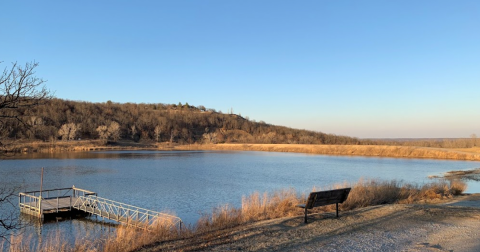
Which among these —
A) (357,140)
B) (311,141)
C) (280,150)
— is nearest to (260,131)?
(311,141)

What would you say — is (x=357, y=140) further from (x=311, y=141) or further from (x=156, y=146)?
(x=156, y=146)

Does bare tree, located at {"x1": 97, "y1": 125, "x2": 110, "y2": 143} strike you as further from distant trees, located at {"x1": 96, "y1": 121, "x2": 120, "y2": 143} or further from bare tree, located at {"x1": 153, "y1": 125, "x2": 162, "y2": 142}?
bare tree, located at {"x1": 153, "y1": 125, "x2": 162, "y2": 142}

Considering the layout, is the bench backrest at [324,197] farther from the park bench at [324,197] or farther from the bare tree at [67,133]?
the bare tree at [67,133]

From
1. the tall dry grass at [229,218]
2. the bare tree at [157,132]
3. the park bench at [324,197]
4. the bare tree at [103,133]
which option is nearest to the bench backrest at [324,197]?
the park bench at [324,197]

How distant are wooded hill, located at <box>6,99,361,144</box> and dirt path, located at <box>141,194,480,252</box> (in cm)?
8456

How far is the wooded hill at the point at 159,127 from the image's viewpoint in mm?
97812

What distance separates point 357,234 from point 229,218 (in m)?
4.29

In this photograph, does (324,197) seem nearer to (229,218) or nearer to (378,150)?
(229,218)

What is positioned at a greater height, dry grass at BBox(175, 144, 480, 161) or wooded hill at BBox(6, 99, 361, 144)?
wooded hill at BBox(6, 99, 361, 144)

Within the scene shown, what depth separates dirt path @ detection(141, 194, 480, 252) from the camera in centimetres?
746

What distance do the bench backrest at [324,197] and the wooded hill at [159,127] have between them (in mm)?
84575

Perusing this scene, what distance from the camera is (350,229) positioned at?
8.98 metres

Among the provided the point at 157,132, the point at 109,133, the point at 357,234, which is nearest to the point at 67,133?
the point at 109,133

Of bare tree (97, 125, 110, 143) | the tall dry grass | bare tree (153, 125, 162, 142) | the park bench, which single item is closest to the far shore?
bare tree (97, 125, 110, 143)
